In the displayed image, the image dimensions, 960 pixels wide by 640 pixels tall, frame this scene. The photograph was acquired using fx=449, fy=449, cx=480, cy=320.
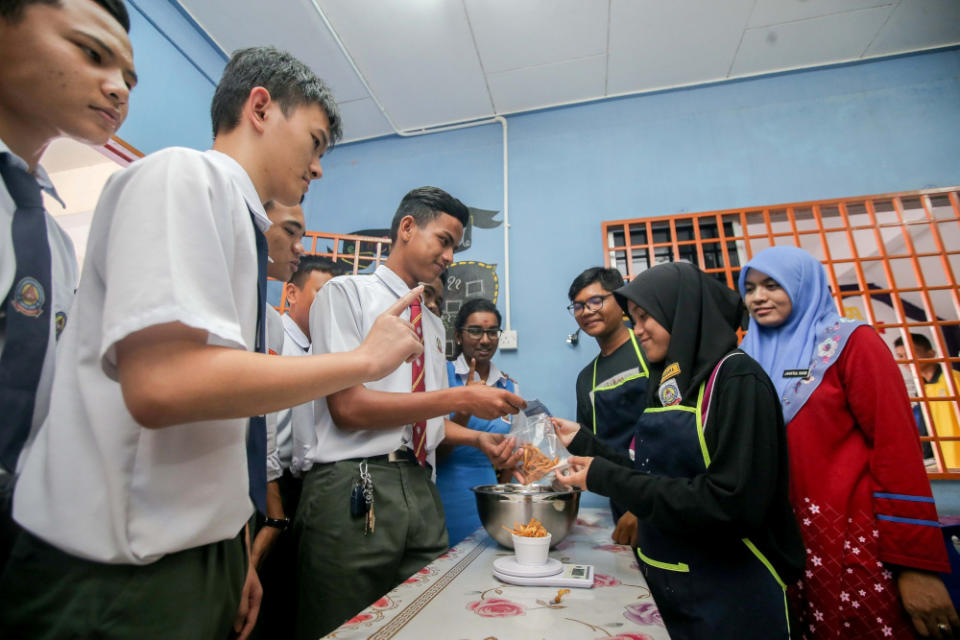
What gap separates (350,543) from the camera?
1.20 m

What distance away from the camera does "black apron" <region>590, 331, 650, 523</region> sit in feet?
6.97

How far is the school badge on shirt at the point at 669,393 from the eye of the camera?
1.27m

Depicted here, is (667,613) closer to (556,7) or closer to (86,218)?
(556,7)

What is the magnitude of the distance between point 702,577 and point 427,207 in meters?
1.40

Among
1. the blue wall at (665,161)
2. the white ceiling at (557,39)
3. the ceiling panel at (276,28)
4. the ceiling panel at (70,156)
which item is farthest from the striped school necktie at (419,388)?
the ceiling panel at (276,28)

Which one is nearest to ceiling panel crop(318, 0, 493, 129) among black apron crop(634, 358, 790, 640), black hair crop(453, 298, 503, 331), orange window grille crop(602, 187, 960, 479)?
orange window grille crop(602, 187, 960, 479)

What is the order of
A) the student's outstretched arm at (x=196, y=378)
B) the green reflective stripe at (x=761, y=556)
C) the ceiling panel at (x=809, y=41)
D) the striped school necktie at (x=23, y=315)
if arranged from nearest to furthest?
the student's outstretched arm at (x=196, y=378) < the striped school necktie at (x=23, y=315) < the green reflective stripe at (x=761, y=556) < the ceiling panel at (x=809, y=41)

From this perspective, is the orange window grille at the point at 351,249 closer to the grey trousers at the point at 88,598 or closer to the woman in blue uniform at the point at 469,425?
the woman in blue uniform at the point at 469,425

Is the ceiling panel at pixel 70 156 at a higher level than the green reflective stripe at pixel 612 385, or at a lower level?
higher

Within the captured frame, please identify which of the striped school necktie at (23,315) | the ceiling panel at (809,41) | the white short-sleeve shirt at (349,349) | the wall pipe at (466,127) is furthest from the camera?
the wall pipe at (466,127)

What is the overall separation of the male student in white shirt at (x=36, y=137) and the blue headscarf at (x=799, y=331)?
80.5 inches

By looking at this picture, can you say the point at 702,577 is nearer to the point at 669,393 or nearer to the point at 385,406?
the point at 669,393

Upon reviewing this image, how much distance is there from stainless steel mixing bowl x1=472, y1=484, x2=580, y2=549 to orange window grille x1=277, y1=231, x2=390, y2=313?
8.48 ft

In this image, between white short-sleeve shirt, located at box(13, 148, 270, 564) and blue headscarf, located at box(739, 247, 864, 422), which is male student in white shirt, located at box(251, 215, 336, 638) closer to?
white short-sleeve shirt, located at box(13, 148, 270, 564)
